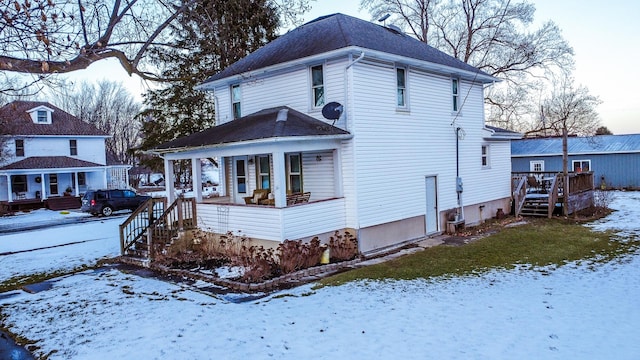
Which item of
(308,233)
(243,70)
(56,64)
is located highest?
(243,70)

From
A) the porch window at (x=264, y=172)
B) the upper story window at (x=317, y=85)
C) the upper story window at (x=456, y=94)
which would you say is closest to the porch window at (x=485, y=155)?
the upper story window at (x=456, y=94)

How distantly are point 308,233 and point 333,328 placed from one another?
4690 mm

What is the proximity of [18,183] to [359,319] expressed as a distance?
33739mm

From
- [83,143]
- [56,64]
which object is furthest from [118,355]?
[83,143]

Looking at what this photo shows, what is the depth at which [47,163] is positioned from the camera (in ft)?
105

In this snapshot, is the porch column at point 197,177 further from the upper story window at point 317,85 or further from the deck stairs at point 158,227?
the upper story window at point 317,85

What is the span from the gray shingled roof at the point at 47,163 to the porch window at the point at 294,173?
996 inches

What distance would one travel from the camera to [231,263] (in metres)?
11.4

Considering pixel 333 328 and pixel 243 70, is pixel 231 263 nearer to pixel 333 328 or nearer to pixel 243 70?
pixel 333 328

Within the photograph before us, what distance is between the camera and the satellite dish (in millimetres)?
11969

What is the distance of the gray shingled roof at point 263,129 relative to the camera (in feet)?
37.1

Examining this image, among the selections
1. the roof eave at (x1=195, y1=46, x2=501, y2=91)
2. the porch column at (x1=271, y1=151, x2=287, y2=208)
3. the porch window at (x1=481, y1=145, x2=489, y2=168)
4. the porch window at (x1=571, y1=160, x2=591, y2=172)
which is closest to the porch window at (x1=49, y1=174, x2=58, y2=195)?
the roof eave at (x1=195, y1=46, x2=501, y2=91)

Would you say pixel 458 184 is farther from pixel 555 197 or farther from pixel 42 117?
pixel 42 117

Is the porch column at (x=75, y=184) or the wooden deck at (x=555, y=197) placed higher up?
the porch column at (x=75, y=184)
